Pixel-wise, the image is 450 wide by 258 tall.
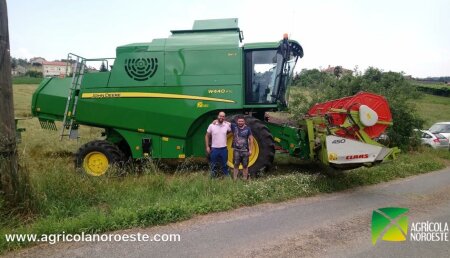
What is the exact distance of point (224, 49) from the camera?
7.92 meters

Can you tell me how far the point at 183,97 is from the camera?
7926 mm

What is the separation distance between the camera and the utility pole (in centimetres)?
468

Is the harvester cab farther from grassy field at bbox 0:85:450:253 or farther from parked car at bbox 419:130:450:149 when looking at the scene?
parked car at bbox 419:130:450:149

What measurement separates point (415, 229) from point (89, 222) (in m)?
4.35

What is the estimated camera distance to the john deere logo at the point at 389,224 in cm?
462

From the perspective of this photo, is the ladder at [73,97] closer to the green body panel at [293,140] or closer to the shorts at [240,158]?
the shorts at [240,158]

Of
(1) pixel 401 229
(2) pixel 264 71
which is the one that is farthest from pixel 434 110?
(1) pixel 401 229

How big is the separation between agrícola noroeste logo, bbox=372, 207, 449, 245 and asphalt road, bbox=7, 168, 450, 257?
10 centimetres

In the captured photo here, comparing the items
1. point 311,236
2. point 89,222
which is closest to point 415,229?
point 311,236

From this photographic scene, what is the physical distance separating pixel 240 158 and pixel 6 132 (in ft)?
13.4

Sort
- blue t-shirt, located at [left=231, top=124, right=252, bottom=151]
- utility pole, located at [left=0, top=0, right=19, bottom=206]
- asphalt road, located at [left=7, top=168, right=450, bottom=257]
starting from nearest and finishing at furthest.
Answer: asphalt road, located at [left=7, top=168, right=450, bottom=257] → utility pole, located at [left=0, top=0, right=19, bottom=206] → blue t-shirt, located at [left=231, top=124, right=252, bottom=151]

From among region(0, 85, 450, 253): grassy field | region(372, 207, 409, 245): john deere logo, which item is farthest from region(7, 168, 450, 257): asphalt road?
region(0, 85, 450, 253): grassy field

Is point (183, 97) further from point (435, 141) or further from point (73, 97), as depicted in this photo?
point (435, 141)

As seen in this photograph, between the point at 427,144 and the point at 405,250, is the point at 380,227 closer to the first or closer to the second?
the point at 405,250
